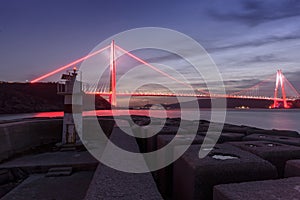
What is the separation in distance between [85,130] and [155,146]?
8.95 meters

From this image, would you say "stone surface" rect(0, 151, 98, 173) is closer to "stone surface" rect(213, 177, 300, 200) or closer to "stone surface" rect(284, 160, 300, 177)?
"stone surface" rect(284, 160, 300, 177)

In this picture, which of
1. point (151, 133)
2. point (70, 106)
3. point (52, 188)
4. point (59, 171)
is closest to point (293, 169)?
point (151, 133)

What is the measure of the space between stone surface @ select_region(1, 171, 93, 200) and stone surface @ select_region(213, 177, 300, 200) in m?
4.06

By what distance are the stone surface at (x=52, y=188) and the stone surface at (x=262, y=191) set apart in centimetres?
406

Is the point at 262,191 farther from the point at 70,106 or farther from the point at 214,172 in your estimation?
the point at 70,106

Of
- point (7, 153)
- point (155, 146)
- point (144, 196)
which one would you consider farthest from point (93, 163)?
point (144, 196)

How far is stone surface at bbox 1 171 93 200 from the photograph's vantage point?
202 inches

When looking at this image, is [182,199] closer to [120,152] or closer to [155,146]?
[120,152]

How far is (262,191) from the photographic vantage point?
1.50 m

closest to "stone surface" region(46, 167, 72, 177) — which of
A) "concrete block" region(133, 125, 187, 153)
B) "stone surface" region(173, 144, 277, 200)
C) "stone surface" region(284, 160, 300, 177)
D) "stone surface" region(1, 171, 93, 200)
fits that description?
"stone surface" region(1, 171, 93, 200)

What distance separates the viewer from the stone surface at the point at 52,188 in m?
5.14

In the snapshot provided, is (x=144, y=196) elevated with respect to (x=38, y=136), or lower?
elevated

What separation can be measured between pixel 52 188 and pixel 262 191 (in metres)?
5.29

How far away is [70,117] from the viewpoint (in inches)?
402
